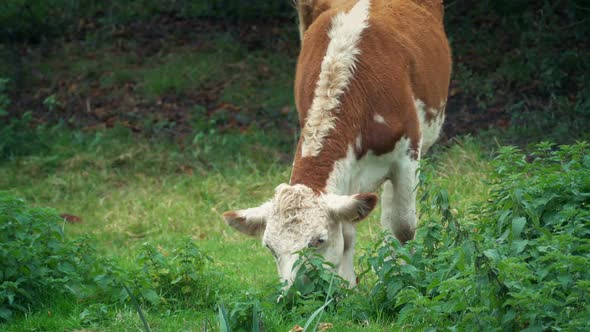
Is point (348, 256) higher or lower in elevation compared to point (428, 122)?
lower

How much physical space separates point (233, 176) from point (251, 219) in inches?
174

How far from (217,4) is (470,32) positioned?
14.7ft

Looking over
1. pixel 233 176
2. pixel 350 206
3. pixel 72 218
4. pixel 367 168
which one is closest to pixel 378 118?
pixel 367 168

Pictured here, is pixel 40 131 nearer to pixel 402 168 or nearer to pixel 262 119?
pixel 262 119

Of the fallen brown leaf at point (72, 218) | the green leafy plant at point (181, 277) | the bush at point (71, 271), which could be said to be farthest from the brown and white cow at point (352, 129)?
the fallen brown leaf at point (72, 218)

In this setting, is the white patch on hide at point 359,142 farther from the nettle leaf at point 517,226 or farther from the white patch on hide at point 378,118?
the nettle leaf at point 517,226

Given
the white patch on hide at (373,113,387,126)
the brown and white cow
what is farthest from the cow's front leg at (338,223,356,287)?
the white patch on hide at (373,113,387,126)

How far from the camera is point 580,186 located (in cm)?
478

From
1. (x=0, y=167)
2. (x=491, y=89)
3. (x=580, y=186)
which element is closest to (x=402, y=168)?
(x=580, y=186)

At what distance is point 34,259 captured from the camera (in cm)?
561

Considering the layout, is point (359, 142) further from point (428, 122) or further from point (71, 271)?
point (71, 271)

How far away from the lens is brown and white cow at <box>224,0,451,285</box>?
17.6 ft

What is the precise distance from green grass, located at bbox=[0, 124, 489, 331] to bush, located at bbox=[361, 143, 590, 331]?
1573 millimetres

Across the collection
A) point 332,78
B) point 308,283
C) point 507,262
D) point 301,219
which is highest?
point 507,262
